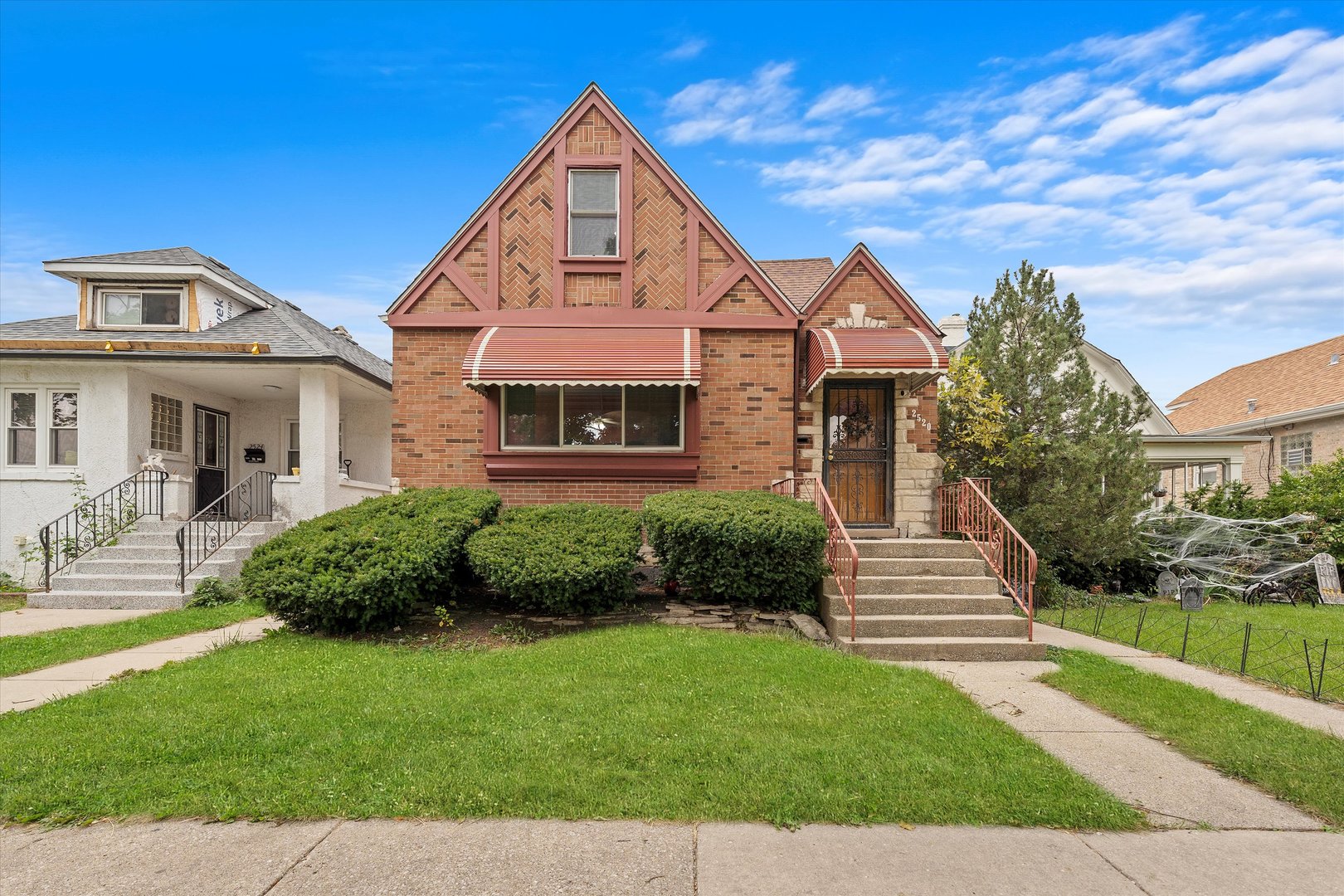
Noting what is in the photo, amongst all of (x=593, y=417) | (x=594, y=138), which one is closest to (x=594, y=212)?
(x=594, y=138)

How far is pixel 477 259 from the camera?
36.7 feet

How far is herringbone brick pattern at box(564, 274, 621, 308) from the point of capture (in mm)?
11156

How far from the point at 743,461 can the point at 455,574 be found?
4.56 metres

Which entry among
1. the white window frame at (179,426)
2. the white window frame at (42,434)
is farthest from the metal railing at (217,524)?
the white window frame at (42,434)

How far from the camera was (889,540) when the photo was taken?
30.9ft

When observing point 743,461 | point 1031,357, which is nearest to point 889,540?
point 743,461

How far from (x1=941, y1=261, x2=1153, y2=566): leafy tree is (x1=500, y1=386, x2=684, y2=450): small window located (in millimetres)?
4980

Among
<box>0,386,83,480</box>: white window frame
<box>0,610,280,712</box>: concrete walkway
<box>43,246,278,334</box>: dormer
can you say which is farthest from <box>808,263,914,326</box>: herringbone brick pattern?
<box>0,386,83,480</box>: white window frame

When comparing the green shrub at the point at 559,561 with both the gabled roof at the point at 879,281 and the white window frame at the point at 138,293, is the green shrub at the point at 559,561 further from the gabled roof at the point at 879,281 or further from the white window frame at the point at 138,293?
the white window frame at the point at 138,293

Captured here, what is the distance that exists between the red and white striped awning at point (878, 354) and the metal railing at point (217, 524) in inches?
372

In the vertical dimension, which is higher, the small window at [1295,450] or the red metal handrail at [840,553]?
the small window at [1295,450]

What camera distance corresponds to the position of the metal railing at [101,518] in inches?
478

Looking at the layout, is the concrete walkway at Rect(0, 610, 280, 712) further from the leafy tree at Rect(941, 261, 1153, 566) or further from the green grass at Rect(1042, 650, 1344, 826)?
the leafy tree at Rect(941, 261, 1153, 566)

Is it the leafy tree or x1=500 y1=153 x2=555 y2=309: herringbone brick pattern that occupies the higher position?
x1=500 y1=153 x2=555 y2=309: herringbone brick pattern
